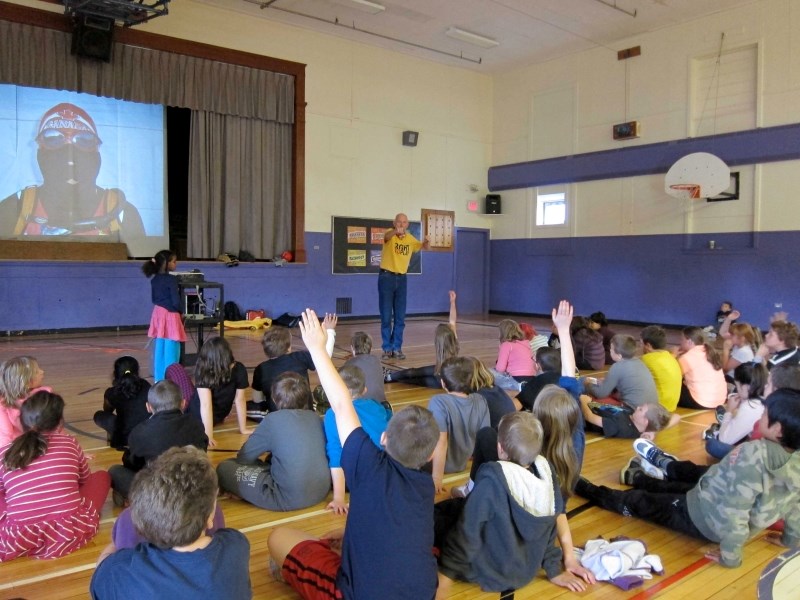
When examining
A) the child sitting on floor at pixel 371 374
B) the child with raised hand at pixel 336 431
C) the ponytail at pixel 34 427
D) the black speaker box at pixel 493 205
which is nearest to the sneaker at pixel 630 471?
the child with raised hand at pixel 336 431

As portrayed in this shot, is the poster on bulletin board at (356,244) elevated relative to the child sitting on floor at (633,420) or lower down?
elevated

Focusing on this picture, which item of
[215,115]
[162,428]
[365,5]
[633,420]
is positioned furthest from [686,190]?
[162,428]

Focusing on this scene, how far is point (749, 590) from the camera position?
2.33 metres

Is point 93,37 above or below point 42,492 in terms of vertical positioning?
above

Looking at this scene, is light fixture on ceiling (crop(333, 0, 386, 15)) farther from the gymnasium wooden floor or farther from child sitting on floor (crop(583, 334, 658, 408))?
child sitting on floor (crop(583, 334, 658, 408))

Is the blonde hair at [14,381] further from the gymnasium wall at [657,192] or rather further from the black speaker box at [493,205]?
the black speaker box at [493,205]

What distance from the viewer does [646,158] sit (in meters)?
11.1

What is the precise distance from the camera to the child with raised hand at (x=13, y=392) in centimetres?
295

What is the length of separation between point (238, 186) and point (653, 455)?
8.59 m

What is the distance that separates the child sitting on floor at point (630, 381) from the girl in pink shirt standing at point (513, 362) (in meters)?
0.62

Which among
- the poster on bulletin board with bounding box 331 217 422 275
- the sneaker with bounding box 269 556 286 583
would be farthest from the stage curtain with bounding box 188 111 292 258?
the sneaker with bounding box 269 556 286 583

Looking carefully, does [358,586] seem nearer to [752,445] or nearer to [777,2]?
[752,445]

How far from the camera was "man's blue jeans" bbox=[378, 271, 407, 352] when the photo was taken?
7.35m

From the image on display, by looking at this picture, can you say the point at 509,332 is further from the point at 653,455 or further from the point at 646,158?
the point at 646,158
